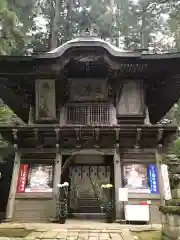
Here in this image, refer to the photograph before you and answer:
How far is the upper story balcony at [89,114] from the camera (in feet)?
31.5

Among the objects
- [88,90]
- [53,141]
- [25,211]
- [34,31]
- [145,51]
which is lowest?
[25,211]

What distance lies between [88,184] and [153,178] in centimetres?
464

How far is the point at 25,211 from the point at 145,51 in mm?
7637

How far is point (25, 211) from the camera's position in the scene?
8438 millimetres

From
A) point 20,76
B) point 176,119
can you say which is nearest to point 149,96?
point 20,76

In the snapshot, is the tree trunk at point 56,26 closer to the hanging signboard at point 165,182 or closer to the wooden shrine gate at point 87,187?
the wooden shrine gate at point 87,187

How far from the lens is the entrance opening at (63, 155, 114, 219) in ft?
39.7

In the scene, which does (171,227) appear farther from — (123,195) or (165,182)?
(165,182)

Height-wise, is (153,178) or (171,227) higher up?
(153,178)

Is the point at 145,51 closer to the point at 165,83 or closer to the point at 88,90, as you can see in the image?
the point at 165,83

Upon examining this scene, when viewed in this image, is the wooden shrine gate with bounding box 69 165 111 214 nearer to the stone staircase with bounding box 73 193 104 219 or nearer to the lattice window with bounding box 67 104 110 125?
the stone staircase with bounding box 73 193 104 219

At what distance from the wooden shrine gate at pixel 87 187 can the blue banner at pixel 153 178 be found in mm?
3720

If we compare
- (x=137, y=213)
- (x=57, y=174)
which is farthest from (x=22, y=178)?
(x=137, y=213)

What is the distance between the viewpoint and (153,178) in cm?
859
